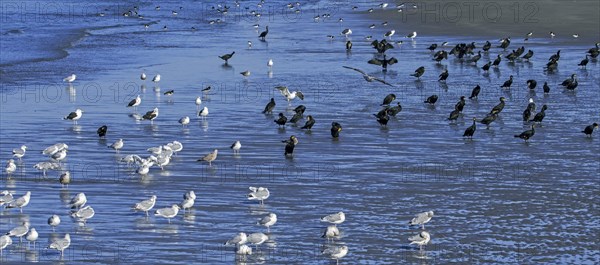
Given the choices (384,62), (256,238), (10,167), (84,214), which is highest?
(384,62)

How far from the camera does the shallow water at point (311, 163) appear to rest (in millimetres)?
15727

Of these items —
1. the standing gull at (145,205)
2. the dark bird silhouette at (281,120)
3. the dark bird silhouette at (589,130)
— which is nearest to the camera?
the standing gull at (145,205)

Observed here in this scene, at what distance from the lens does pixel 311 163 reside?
21.0m

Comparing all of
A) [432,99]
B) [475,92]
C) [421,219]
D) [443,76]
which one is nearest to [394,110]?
[432,99]

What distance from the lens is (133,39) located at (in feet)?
145

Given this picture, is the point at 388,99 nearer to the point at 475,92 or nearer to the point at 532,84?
the point at 475,92

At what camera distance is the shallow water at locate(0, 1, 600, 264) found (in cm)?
1573

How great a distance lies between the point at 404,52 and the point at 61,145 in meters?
20.0

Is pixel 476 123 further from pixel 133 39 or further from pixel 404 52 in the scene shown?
pixel 133 39

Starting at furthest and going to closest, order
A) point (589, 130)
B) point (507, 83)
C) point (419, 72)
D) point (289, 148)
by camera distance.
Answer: point (419, 72) < point (507, 83) < point (589, 130) < point (289, 148)

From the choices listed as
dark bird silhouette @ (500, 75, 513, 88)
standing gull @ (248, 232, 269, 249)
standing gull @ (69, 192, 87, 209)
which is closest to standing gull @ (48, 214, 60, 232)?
standing gull @ (69, 192, 87, 209)

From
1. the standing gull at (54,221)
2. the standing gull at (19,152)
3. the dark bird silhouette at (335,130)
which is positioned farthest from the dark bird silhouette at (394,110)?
the standing gull at (54,221)

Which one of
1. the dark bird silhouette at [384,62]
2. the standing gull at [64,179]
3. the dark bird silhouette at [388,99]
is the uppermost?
the dark bird silhouette at [384,62]

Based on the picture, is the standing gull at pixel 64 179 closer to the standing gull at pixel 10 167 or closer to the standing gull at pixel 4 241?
the standing gull at pixel 10 167
